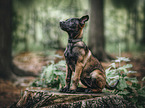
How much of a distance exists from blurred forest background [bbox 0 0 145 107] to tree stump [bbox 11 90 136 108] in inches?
199

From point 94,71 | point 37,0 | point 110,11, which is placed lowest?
point 94,71

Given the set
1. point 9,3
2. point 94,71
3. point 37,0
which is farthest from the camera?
point 37,0

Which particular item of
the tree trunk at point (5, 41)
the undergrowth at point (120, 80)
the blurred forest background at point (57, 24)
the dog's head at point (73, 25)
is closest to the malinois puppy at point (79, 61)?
the dog's head at point (73, 25)

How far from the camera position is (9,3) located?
7125 mm

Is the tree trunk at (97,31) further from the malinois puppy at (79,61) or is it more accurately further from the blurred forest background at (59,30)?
the malinois puppy at (79,61)

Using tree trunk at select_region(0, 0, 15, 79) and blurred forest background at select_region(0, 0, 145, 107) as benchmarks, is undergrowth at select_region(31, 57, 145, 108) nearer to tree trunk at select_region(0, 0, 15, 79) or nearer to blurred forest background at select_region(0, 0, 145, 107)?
tree trunk at select_region(0, 0, 15, 79)

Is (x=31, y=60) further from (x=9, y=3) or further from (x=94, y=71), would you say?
(x=94, y=71)

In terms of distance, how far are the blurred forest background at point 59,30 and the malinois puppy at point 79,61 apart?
528 centimetres

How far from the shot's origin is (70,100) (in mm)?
2775

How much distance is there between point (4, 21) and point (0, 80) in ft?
7.81

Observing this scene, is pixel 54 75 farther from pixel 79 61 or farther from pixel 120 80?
pixel 120 80

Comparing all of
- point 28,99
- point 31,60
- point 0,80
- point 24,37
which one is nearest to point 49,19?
point 24,37

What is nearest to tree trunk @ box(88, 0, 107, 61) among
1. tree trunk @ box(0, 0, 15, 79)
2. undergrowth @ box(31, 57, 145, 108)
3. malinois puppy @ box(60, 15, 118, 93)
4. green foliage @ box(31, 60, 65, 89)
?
tree trunk @ box(0, 0, 15, 79)

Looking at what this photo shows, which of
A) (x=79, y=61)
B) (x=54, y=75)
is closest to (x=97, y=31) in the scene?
(x=54, y=75)
